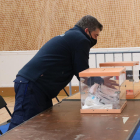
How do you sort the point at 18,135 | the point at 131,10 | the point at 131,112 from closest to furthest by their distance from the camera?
the point at 18,135 → the point at 131,112 → the point at 131,10

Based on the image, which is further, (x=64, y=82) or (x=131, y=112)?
(x=64, y=82)

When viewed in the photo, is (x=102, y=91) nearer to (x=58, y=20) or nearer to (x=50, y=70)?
(x=50, y=70)

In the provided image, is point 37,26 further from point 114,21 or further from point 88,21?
point 88,21

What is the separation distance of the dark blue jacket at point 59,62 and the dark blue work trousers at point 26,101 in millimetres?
49

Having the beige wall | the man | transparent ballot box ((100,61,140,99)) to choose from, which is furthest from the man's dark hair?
the beige wall

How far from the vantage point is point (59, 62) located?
2.19 metres

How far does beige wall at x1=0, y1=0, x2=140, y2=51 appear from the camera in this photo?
635 cm

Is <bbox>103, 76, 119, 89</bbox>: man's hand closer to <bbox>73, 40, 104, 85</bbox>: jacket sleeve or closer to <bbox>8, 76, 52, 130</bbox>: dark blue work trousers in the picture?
<bbox>73, 40, 104, 85</bbox>: jacket sleeve

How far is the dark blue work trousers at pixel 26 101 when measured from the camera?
2.10 meters

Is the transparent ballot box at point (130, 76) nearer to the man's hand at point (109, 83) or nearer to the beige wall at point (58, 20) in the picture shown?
the man's hand at point (109, 83)

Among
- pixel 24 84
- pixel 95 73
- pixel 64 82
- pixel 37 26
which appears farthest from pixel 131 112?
pixel 37 26

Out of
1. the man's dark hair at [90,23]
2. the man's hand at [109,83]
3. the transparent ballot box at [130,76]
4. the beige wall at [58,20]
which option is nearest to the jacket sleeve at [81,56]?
the man's dark hair at [90,23]

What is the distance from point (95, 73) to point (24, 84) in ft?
2.08

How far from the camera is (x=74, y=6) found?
6.58 m
